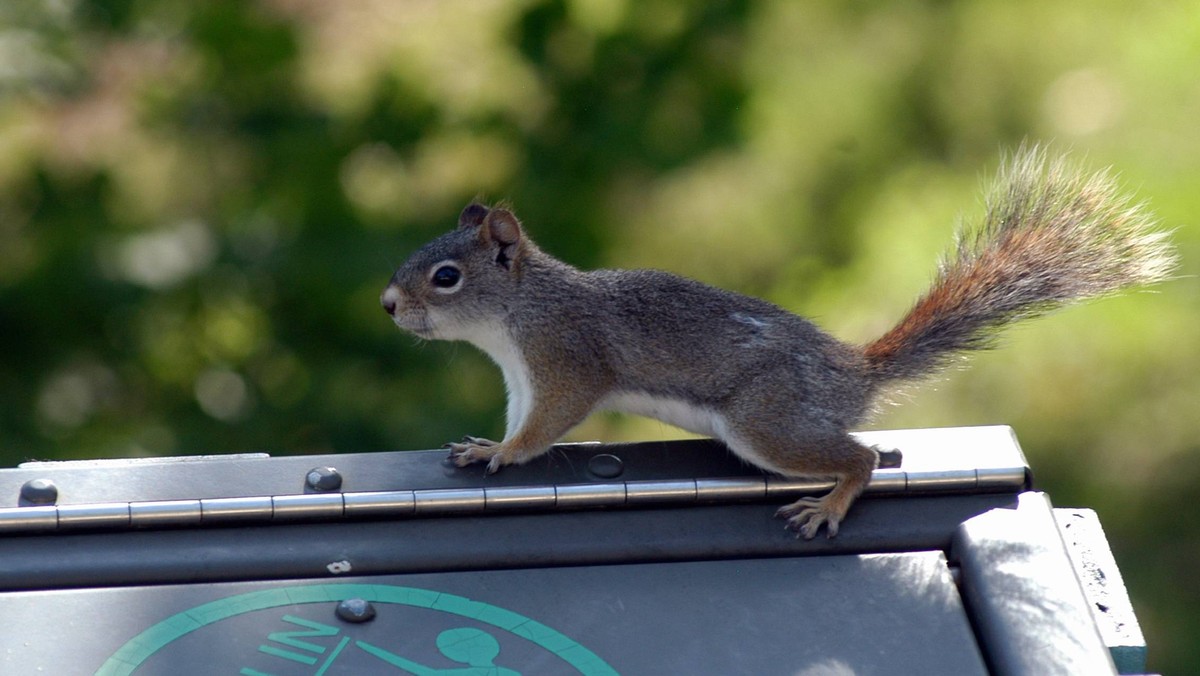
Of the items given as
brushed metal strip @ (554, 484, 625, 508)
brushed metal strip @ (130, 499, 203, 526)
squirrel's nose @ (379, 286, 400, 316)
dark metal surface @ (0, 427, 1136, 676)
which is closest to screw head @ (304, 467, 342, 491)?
dark metal surface @ (0, 427, 1136, 676)

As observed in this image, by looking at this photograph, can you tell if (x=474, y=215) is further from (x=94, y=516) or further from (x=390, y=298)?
(x=94, y=516)

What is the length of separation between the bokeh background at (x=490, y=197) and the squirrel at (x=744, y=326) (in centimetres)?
82

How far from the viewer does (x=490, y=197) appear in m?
2.92

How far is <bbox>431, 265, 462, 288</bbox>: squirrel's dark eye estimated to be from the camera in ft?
6.20

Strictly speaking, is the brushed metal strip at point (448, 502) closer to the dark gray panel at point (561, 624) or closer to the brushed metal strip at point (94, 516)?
the dark gray panel at point (561, 624)

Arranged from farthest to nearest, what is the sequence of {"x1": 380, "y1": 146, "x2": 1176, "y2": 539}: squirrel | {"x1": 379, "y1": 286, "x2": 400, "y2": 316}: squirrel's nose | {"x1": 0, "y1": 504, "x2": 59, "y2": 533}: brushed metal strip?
{"x1": 379, "y1": 286, "x2": 400, "y2": 316}: squirrel's nose, {"x1": 380, "y1": 146, "x2": 1176, "y2": 539}: squirrel, {"x1": 0, "y1": 504, "x2": 59, "y2": 533}: brushed metal strip

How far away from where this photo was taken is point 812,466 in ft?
5.32

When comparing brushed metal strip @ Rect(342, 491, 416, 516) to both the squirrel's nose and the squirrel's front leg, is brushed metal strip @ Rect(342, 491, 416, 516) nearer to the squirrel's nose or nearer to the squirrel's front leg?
the squirrel's front leg

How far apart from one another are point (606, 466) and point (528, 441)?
0.14 m

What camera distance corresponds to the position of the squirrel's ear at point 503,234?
1.90 m

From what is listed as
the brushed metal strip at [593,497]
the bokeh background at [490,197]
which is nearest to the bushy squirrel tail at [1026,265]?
the brushed metal strip at [593,497]

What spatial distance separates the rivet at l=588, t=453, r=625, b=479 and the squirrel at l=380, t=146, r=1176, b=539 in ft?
0.35

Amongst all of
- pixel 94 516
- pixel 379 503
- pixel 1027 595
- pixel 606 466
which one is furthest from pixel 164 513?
pixel 1027 595

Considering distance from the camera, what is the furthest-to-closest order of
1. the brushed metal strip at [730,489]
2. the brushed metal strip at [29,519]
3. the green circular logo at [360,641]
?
the brushed metal strip at [730,489], the brushed metal strip at [29,519], the green circular logo at [360,641]
